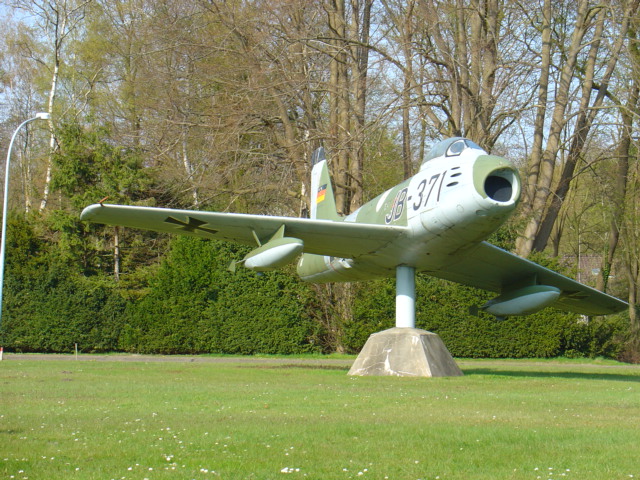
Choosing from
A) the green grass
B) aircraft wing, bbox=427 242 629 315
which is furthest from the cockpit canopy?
the green grass

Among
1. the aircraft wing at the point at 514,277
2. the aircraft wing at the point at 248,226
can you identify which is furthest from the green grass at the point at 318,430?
the aircraft wing at the point at 514,277

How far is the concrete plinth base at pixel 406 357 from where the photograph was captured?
49.4 ft

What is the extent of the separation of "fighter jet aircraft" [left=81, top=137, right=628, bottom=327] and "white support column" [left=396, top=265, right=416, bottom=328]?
21mm

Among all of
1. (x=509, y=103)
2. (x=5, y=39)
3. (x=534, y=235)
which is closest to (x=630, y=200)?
(x=534, y=235)

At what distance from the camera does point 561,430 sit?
8.14 metres

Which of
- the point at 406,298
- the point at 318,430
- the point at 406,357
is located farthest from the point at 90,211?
the point at 318,430

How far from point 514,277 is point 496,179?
200 inches

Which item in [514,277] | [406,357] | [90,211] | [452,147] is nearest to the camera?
[90,211]

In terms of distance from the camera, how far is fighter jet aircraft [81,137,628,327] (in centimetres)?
1319

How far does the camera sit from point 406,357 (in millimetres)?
15211

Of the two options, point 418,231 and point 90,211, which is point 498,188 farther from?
→ point 90,211

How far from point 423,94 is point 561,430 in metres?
16.5

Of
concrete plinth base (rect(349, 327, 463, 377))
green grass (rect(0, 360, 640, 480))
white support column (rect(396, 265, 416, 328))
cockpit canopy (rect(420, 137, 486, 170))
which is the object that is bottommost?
green grass (rect(0, 360, 640, 480))

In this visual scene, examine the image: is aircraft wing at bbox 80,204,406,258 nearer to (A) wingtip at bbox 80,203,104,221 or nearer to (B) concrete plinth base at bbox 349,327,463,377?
(A) wingtip at bbox 80,203,104,221
